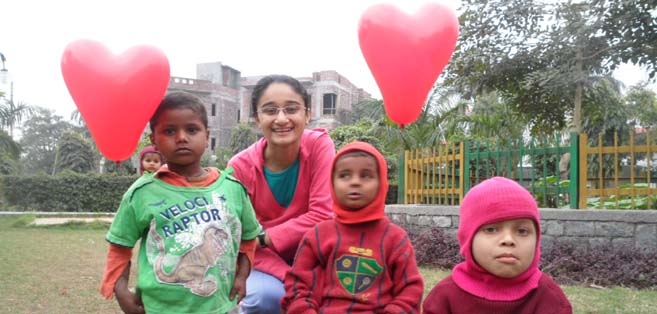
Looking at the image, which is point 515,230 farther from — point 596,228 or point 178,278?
point 596,228

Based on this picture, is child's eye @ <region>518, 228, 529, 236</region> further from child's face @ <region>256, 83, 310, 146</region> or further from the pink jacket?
child's face @ <region>256, 83, 310, 146</region>

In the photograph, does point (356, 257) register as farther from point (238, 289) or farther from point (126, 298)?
point (126, 298)

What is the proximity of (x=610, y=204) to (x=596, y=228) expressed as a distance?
1.18 m

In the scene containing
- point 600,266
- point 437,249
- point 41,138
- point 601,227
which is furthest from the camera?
point 41,138

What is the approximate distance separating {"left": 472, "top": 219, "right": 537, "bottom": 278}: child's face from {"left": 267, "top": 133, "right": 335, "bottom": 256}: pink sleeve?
73 cm

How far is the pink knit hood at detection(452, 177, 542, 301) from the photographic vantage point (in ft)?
6.35

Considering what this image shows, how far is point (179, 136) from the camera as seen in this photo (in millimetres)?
2068

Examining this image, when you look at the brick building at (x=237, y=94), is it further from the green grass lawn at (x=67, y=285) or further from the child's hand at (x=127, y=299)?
the child's hand at (x=127, y=299)

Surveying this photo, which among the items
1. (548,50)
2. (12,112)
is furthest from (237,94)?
(548,50)

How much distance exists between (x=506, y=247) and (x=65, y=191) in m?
19.4

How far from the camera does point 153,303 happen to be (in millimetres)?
1967

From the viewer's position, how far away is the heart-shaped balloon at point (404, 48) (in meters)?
2.63

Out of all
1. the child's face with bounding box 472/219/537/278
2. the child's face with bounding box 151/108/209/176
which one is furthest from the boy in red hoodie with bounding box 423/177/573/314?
the child's face with bounding box 151/108/209/176

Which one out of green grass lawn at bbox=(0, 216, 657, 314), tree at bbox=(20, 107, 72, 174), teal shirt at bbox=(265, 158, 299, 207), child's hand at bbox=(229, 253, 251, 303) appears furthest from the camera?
tree at bbox=(20, 107, 72, 174)
